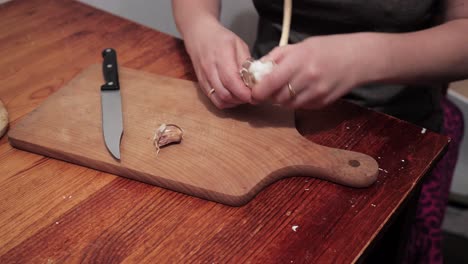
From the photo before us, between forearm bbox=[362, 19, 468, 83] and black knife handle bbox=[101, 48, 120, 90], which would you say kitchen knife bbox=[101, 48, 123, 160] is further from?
forearm bbox=[362, 19, 468, 83]

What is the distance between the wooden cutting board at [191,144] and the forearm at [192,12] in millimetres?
104

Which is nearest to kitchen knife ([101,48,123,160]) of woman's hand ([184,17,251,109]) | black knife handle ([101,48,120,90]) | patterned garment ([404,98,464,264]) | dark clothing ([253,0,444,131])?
black knife handle ([101,48,120,90])

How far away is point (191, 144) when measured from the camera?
0.56 m

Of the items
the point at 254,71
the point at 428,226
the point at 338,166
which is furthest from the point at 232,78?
the point at 428,226

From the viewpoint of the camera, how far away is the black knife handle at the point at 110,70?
25.3 inches

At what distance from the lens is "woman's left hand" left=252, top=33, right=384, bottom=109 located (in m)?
0.54

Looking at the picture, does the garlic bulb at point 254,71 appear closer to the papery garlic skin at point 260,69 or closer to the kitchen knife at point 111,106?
the papery garlic skin at point 260,69

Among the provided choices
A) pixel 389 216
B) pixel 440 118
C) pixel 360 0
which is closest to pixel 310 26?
pixel 360 0

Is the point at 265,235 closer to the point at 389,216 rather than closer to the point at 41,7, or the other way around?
the point at 389,216

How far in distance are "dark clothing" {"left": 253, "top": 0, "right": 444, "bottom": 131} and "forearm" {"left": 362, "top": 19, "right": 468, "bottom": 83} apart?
0.10 metres

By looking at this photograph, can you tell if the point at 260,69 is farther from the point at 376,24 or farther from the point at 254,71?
the point at 376,24

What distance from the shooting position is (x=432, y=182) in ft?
2.58

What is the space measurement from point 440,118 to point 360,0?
0.26 m

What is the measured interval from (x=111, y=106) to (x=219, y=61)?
0.15 m
